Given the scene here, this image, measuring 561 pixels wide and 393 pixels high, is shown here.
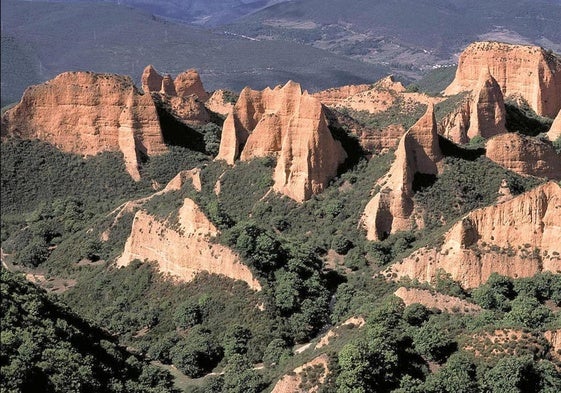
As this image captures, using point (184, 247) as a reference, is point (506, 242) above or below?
above

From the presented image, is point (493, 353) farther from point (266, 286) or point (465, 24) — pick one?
point (465, 24)

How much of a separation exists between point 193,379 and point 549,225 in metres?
14.8

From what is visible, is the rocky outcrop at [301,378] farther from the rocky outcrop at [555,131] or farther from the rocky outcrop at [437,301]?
the rocky outcrop at [555,131]

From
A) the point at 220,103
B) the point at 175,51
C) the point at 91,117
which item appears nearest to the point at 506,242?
the point at 91,117

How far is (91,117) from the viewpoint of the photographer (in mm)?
60375

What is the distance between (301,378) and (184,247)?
13.2 meters

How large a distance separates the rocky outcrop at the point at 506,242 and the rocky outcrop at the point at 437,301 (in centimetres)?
272

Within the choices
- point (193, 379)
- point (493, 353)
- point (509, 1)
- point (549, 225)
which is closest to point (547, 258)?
point (549, 225)

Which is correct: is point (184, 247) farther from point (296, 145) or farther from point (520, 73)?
point (520, 73)

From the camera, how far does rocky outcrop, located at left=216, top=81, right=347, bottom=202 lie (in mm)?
48906

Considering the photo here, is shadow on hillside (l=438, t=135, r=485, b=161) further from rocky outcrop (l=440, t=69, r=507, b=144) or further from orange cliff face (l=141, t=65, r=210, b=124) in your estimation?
orange cliff face (l=141, t=65, r=210, b=124)

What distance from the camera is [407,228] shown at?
4491 centimetres

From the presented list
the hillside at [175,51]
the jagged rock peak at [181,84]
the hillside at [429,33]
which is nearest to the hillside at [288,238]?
the jagged rock peak at [181,84]

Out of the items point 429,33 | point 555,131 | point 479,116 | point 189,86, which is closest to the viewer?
point 555,131
